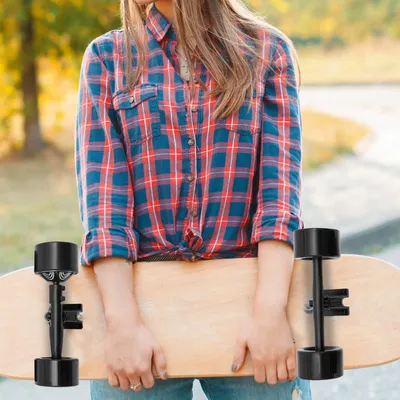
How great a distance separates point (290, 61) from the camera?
2.05 meters

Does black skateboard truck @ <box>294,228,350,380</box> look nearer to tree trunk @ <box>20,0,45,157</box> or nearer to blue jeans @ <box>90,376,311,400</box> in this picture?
blue jeans @ <box>90,376,311,400</box>

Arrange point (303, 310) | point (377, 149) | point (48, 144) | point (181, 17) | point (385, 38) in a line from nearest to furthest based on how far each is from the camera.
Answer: point (303, 310) < point (181, 17) < point (377, 149) < point (48, 144) < point (385, 38)

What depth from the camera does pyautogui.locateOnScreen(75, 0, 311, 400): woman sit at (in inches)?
75.6

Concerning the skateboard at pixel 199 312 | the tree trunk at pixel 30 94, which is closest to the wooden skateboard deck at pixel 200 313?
the skateboard at pixel 199 312

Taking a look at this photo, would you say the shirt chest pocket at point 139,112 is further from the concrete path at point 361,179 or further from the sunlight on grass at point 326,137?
the sunlight on grass at point 326,137

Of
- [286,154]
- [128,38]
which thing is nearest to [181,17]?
[128,38]

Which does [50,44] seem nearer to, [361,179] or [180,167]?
[361,179]

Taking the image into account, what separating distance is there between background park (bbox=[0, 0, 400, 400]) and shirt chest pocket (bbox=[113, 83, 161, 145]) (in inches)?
110

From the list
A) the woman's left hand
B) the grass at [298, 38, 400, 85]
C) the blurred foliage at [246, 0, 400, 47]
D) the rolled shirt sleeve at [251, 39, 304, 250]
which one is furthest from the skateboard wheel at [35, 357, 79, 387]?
the blurred foliage at [246, 0, 400, 47]

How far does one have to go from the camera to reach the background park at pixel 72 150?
23.1 ft

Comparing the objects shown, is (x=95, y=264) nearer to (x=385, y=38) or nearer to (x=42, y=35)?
(x=42, y=35)

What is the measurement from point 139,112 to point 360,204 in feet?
20.7

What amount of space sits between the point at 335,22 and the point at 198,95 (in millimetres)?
18842

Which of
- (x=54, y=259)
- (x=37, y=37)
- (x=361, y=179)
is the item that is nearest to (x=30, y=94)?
(x=37, y=37)
